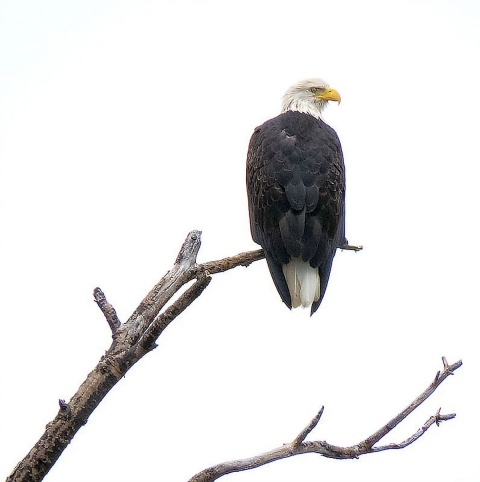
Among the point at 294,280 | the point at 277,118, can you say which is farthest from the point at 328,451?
the point at 277,118

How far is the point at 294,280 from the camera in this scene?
6.36m

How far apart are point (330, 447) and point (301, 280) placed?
205 cm

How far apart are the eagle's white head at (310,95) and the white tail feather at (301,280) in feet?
7.11

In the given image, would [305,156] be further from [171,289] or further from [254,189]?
[171,289]

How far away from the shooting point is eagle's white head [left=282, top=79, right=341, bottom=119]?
8031mm

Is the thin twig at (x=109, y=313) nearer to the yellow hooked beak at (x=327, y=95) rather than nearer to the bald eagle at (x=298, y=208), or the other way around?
the bald eagle at (x=298, y=208)

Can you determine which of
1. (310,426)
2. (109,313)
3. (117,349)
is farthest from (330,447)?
(109,313)

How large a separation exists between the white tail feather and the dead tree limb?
1.50 metres

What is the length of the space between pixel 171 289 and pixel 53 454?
1.12 m

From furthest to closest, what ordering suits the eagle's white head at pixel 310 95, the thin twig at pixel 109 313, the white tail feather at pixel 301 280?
the eagle's white head at pixel 310 95
the white tail feather at pixel 301 280
the thin twig at pixel 109 313

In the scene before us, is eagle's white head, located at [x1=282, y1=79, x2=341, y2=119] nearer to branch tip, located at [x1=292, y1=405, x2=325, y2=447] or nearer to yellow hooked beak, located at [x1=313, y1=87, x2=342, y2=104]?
yellow hooked beak, located at [x1=313, y1=87, x2=342, y2=104]

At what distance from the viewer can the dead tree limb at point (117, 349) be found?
14.0 ft

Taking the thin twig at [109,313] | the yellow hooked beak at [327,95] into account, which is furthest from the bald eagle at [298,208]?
the thin twig at [109,313]

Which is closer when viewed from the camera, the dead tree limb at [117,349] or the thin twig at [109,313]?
the dead tree limb at [117,349]
